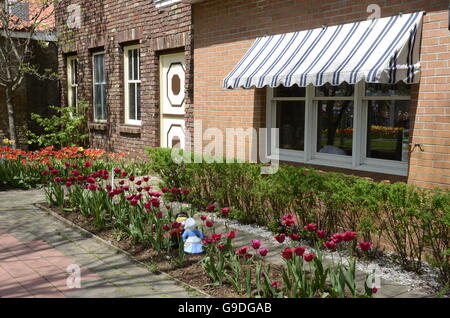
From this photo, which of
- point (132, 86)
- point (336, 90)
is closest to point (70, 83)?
point (132, 86)

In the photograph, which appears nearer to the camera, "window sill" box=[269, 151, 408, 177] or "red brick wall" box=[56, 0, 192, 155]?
"window sill" box=[269, 151, 408, 177]

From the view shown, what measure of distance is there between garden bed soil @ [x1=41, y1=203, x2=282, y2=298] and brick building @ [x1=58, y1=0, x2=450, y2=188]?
2.28m

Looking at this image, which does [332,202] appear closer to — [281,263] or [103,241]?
[281,263]

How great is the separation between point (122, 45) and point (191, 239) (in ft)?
25.0

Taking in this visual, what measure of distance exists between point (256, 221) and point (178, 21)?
4.76 metres

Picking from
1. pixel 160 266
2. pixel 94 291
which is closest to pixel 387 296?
pixel 160 266

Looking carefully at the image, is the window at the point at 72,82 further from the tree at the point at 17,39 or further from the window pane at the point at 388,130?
the window pane at the point at 388,130

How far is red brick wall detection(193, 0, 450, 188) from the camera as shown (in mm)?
4906

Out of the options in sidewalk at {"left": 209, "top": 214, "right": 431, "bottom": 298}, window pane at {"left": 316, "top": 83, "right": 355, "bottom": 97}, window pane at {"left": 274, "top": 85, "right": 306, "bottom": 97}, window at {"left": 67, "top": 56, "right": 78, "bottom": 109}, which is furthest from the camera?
window at {"left": 67, "top": 56, "right": 78, "bottom": 109}

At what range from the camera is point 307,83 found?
5.52 m

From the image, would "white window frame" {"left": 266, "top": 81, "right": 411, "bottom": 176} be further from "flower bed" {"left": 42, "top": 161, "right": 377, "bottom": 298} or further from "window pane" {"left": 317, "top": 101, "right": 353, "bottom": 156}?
"flower bed" {"left": 42, "top": 161, "right": 377, "bottom": 298}

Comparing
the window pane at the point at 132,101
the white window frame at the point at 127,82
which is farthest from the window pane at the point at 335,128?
the window pane at the point at 132,101

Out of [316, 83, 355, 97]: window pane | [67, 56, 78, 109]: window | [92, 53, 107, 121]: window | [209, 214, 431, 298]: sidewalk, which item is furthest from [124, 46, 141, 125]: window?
[316, 83, 355, 97]: window pane

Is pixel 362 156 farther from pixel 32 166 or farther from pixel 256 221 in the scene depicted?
pixel 32 166
